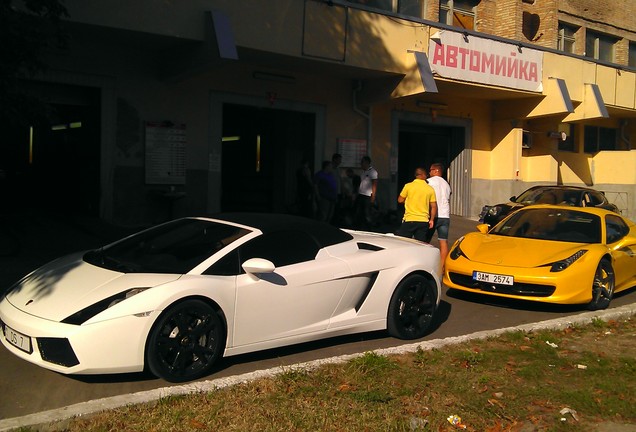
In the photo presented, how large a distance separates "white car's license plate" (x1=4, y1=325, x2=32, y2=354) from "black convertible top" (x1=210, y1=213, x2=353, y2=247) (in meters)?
2.04

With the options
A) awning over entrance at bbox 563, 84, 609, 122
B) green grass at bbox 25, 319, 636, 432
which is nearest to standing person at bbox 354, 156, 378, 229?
awning over entrance at bbox 563, 84, 609, 122

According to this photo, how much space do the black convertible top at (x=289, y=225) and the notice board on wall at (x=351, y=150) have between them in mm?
9608

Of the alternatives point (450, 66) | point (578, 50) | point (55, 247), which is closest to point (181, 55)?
point (55, 247)

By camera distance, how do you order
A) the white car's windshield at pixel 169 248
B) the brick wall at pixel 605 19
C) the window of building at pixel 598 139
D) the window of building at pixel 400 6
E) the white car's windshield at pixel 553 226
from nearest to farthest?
1. the white car's windshield at pixel 169 248
2. the white car's windshield at pixel 553 226
3. the window of building at pixel 400 6
4. the brick wall at pixel 605 19
5. the window of building at pixel 598 139

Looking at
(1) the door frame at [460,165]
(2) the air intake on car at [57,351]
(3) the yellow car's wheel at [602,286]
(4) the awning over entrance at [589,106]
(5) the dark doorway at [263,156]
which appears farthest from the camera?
(4) the awning over entrance at [589,106]

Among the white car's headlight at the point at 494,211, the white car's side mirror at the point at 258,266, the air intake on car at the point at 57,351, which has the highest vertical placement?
the white car's headlight at the point at 494,211

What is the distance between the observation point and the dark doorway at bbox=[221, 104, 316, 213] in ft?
54.0

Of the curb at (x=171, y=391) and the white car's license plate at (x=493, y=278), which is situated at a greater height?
the white car's license plate at (x=493, y=278)

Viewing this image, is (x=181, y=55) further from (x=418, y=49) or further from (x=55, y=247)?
(x=418, y=49)

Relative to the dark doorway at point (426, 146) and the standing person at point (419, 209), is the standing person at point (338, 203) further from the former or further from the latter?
the standing person at point (419, 209)

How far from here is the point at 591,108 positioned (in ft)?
60.8

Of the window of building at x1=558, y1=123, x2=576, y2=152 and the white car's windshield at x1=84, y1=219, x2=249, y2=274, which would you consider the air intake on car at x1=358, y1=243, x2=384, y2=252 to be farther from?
the window of building at x1=558, y1=123, x2=576, y2=152

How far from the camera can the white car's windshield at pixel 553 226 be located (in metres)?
8.88

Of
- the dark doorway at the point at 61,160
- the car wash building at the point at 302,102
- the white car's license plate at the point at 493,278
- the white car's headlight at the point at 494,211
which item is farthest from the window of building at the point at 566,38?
the white car's license plate at the point at 493,278
